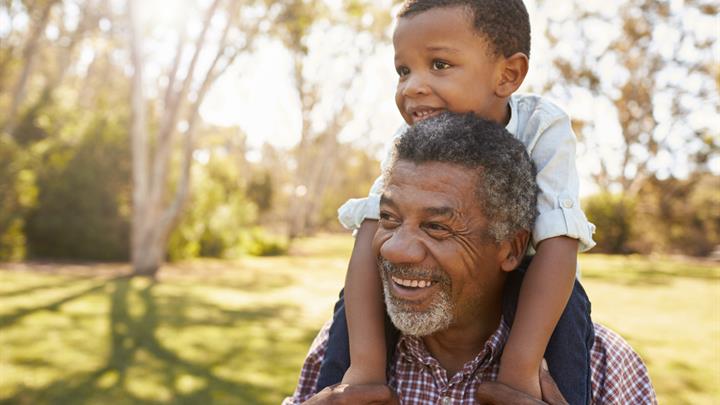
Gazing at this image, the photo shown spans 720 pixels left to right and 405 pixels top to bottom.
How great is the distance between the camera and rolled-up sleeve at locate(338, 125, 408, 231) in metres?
2.34

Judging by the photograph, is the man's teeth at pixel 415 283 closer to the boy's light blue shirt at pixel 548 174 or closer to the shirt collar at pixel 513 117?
the boy's light blue shirt at pixel 548 174

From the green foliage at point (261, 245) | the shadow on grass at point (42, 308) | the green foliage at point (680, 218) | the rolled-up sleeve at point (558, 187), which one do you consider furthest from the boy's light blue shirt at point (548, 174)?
the green foliage at point (680, 218)

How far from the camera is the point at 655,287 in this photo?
16344 millimetres

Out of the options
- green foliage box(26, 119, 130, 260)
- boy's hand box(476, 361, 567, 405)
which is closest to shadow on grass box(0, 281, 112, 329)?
green foliage box(26, 119, 130, 260)

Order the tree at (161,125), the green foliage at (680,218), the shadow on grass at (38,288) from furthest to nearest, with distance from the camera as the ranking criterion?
the green foliage at (680,218)
the tree at (161,125)
the shadow on grass at (38,288)

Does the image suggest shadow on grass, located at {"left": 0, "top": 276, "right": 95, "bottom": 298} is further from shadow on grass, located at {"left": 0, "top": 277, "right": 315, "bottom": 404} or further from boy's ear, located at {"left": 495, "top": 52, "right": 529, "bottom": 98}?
boy's ear, located at {"left": 495, "top": 52, "right": 529, "bottom": 98}

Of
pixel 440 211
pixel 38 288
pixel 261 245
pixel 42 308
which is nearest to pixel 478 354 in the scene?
pixel 440 211

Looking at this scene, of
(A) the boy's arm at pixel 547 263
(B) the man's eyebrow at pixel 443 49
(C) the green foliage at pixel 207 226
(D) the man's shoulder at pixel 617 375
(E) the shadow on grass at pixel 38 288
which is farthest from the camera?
(C) the green foliage at pixel 207 226

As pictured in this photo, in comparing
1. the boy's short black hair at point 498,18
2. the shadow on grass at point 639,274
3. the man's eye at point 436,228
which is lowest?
the shadow on grass at point 639,274

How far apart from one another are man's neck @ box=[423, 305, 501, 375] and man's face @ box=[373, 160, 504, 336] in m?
0.18

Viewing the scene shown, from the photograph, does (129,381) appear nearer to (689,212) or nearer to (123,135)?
(123,135)

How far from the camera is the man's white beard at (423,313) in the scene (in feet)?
6.63

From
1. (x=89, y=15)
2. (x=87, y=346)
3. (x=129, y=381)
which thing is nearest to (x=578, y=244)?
(x=129, y=381)

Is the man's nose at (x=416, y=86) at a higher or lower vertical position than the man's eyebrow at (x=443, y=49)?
lower
